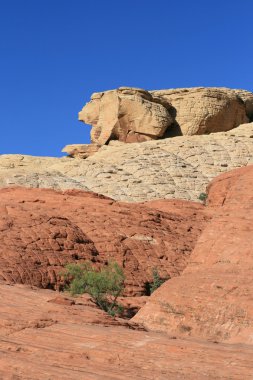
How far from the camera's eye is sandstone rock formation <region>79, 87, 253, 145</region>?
64.7 meters

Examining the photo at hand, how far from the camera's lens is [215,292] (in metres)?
13.2

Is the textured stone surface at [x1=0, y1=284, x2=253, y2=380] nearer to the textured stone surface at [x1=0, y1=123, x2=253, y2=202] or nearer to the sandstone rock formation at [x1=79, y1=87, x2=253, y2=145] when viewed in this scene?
the textured stone surface at [x1=0, y1=123, x2=253, y2=202]

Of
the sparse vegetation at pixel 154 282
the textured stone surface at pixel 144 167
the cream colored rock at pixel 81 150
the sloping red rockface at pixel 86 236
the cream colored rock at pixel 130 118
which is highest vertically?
the cream colored rock at pixel 130 118

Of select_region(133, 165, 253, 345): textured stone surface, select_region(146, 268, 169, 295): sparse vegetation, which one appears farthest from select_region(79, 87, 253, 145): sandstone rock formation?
select_region(133, 165, 253, 345): textured stone surface

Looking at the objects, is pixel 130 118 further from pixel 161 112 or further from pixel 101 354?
pixel 101 354

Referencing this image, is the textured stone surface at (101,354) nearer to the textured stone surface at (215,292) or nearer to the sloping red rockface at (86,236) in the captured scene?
the textured stone surface at (215,292)

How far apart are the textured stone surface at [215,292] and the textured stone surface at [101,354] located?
2748mm

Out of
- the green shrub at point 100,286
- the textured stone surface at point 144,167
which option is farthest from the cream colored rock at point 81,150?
the green shrub at point 100,286

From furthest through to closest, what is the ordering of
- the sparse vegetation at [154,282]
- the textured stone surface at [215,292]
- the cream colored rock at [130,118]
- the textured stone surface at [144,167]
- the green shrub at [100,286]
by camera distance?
the cream colored rock at [130,118] → the textured stone surface at [144,167] → the sparse vegetation at [154,282] → the green shrub at [100,286] → the textured stone surface at [215,292]

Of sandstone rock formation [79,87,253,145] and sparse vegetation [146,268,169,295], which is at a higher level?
sandstone rock formation [79,87,253,145]

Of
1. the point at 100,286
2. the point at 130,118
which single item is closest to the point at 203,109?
the point at 130,118

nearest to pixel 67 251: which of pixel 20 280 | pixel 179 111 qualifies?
pixel 20 280

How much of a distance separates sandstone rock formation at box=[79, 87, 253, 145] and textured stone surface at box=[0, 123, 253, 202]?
4235mm

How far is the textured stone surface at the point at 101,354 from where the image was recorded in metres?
7.67
